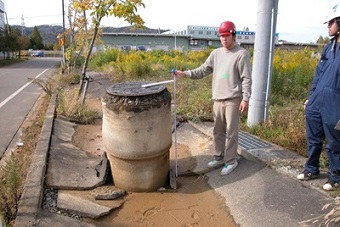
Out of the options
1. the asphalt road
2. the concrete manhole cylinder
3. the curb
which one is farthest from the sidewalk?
the asphalt road

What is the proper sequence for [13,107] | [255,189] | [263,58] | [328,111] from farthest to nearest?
[13,107] < [263,58] < [255,189] < [328,111]

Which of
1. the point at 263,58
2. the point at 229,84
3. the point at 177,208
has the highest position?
the point at 263,58

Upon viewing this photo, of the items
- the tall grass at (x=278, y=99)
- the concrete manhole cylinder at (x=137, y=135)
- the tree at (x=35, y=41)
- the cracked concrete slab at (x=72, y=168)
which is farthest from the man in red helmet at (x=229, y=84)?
the tree at (x=35, y=41)

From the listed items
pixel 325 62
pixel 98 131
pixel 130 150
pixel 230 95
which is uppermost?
pixel 325 62

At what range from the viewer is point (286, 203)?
329 centimetres

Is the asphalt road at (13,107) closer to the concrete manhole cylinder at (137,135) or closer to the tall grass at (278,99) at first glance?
the concrete manhole cylinder at (137,135)

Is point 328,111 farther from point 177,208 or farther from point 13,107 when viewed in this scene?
point 13,107

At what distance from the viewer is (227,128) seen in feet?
13.3

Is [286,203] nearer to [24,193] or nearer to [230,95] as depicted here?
[230,95]

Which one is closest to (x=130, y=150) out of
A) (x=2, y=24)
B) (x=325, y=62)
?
(x=325, y=62)

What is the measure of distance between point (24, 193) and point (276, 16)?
484cm

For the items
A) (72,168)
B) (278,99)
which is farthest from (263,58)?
(72,168)

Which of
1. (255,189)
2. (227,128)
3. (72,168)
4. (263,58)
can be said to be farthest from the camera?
(263,58)

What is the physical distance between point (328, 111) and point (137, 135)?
2.16 m
